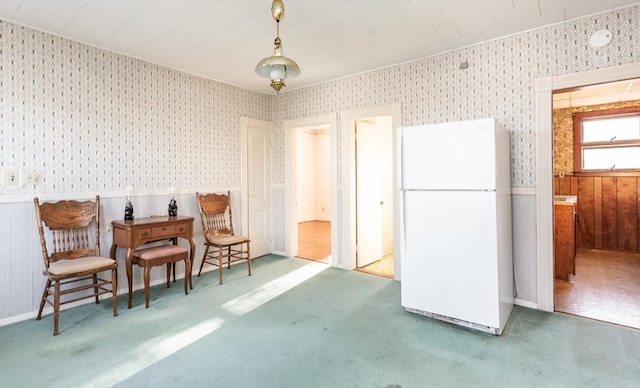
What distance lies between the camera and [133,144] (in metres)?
3.69

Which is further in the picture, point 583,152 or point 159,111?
point 583,152

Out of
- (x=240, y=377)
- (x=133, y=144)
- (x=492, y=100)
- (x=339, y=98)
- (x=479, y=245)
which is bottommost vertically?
(x=240, y=377)

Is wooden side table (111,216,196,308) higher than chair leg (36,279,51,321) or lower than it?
higher

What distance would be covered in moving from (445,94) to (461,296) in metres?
2.15

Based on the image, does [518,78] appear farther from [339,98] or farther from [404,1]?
[339,98]

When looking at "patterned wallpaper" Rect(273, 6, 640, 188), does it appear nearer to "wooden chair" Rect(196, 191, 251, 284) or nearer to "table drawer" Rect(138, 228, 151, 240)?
"wooden chair" Rect(196, 191, 251, 284)

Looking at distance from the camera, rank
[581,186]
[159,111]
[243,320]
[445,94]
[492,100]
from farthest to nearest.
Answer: [581,186], [159,111], [445,94], [492,100], [243,320]

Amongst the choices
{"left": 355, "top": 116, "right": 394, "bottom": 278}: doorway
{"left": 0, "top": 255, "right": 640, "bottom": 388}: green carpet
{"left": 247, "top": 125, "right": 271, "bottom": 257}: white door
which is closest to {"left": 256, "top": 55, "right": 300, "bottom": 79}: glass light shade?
{"left": 0, "top": 255, "right": 640, "bottom": 388}: green carpet

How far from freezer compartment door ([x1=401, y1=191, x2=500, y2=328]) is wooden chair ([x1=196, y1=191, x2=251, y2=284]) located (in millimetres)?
2187

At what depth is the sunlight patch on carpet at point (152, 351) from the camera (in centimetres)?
205

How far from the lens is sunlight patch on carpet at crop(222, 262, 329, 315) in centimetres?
320

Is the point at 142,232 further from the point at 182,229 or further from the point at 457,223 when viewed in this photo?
the point at 457,223

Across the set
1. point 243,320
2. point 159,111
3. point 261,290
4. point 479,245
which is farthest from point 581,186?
point 159,111

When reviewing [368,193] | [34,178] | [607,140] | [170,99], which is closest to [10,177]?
[34,178]
